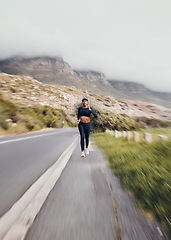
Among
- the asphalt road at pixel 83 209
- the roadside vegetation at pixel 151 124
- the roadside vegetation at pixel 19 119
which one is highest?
the asphalt road at pixel 83 209

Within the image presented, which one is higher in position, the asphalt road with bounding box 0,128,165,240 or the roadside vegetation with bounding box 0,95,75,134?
the asphalt road with bounding box 0,128,165,240

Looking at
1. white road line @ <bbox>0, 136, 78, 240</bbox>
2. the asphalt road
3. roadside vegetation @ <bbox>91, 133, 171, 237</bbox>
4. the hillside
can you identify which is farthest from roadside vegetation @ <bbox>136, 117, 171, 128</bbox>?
white road line @ <bbox>0, 136, 78, 240</bbox>

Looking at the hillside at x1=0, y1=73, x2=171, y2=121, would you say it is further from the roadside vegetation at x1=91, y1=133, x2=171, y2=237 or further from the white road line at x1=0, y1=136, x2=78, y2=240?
the white road line at x1=0, y1=136, x2=78, y2=240

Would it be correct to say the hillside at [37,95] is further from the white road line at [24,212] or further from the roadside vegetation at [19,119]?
the white road line at [24,212]

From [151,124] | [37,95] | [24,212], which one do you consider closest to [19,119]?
[24,212]

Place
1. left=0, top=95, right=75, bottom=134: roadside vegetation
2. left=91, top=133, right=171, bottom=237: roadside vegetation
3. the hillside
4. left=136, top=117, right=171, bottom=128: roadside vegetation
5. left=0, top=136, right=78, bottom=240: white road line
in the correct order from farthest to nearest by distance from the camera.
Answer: left=136, top=117, right=171, bottom=128: roadside vegetation
the hillside
left=0, top=95, right=75, bottom=134: roadside vegetation
left=91, top=133, right=171, bottom=237: roadside vegetation
left=0, top=136, right=78, bottom=240: white road line

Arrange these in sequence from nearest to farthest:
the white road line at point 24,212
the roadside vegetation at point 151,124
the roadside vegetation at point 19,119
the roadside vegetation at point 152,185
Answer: the white road line at point 24,212, the roadside vegetation at point 152,185, the roadside vegetation at point 19,119, the roadside vegetation at point 151,124

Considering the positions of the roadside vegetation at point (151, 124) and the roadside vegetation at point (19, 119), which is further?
the roadside vegetation at point (151, 124)

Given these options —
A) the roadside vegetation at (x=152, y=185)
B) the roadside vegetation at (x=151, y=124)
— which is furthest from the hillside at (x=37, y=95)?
the roadside vegetation at (x=152, y=185)

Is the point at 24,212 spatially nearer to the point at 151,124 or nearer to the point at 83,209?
the point at 83,209

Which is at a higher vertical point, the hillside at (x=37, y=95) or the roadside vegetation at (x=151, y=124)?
the hillside at (x=37, y=95)

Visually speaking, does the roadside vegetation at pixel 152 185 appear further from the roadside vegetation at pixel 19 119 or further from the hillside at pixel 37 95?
the hillside at pixel 37 95

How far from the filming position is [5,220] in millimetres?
1325


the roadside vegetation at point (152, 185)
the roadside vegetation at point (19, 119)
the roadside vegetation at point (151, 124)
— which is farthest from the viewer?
the roadside vegetation at point (151, 124)
